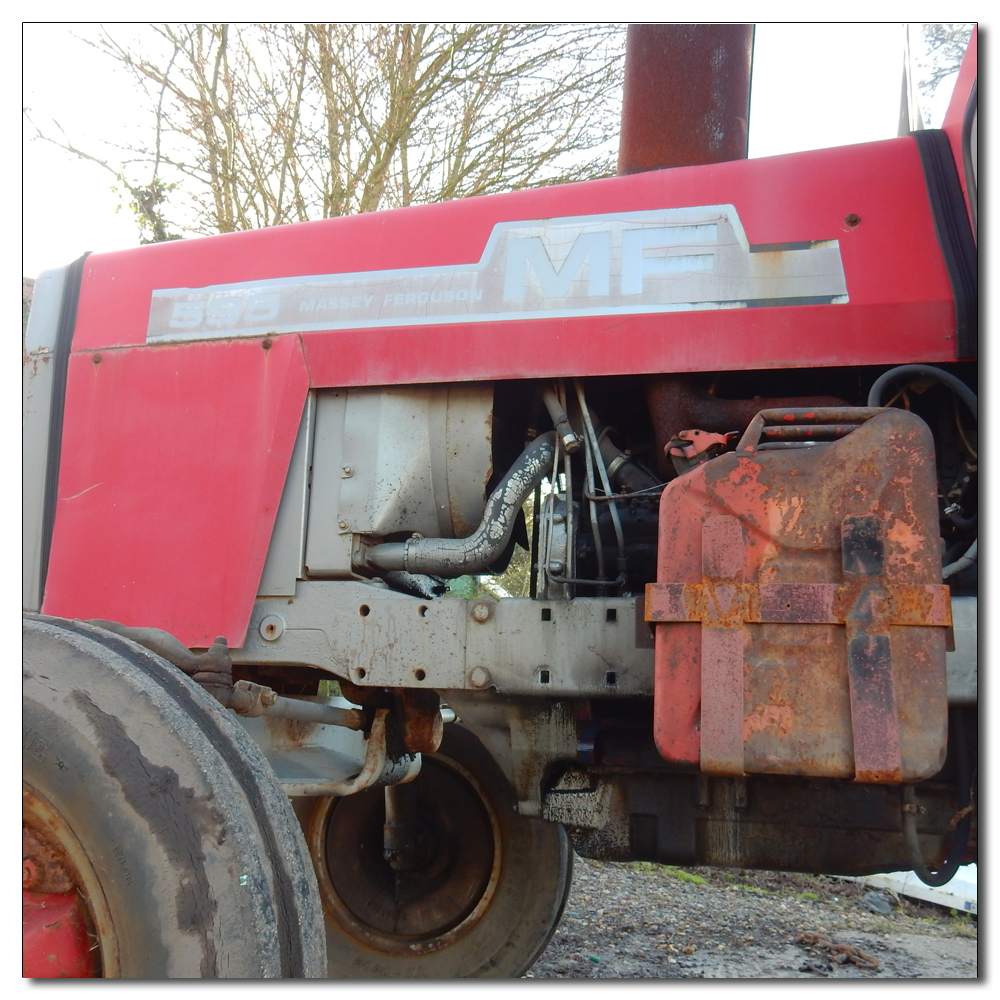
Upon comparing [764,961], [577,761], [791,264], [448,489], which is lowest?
[764,961]

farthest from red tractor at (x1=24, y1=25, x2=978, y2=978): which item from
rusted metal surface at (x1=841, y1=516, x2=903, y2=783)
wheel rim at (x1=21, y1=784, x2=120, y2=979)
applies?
wheel rim at (x1=21, y1=784, x2=120, y2=979)

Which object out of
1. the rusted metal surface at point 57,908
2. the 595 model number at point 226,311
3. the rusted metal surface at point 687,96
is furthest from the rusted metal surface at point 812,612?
the 595 model number at point 226,311

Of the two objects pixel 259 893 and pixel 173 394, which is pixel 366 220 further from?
pixel 259 893

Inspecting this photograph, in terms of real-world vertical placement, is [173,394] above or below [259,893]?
above

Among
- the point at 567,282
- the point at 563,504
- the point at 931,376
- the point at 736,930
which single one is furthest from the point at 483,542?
the point at 736,930

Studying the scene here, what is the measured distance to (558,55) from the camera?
5.81m

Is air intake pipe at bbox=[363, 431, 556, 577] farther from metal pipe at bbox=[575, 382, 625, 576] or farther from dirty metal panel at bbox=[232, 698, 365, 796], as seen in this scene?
dirty metal panel at bbox=[232, 698, 365, 796]

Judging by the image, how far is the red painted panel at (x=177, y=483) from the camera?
A: 6.80 feet

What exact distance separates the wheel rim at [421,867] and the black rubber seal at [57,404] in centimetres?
107

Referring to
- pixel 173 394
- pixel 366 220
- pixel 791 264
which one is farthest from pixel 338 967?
pixel 791 264

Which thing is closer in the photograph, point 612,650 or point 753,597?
point 753,597

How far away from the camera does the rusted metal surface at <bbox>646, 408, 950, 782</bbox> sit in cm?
145

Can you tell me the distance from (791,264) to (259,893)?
1515 mm

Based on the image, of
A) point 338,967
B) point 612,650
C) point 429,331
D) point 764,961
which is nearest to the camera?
point 612,650
